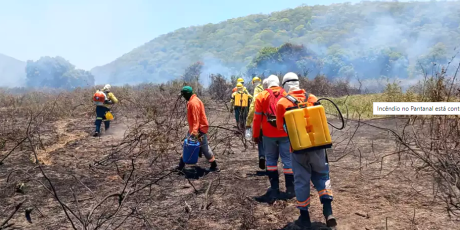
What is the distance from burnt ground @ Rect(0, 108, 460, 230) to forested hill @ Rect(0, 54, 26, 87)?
83086 millimetres

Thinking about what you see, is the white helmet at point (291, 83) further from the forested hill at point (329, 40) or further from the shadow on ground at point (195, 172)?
the forested hill at point (329, 40)

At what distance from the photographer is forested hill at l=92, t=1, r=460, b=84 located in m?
52.8

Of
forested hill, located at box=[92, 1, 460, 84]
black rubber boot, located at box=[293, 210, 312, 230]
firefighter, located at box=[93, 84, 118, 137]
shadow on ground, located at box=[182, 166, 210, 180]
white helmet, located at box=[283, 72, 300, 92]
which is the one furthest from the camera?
forested hill, located at box=[92, 1, 460, 84]

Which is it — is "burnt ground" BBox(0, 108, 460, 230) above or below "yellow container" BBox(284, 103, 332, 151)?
below

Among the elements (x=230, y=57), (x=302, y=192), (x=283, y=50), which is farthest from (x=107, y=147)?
(x=230, y=57)

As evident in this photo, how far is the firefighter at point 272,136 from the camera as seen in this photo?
4.24m

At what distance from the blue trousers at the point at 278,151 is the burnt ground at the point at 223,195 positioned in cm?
46

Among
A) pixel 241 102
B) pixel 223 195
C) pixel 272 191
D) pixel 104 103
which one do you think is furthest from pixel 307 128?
pixel 104 103

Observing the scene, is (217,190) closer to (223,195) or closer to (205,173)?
(223,195)

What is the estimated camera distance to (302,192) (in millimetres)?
3348

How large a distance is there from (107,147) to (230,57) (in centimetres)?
9773

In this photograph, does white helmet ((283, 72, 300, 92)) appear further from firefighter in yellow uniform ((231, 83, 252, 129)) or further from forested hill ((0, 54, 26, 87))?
forested hill ((0, 54, 26, 87))

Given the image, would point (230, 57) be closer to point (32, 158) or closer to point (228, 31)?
point (228, 31)

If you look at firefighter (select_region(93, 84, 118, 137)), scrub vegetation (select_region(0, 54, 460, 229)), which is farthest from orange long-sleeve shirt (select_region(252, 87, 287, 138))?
firefighter (select_region(93, 84, 118, 137))
